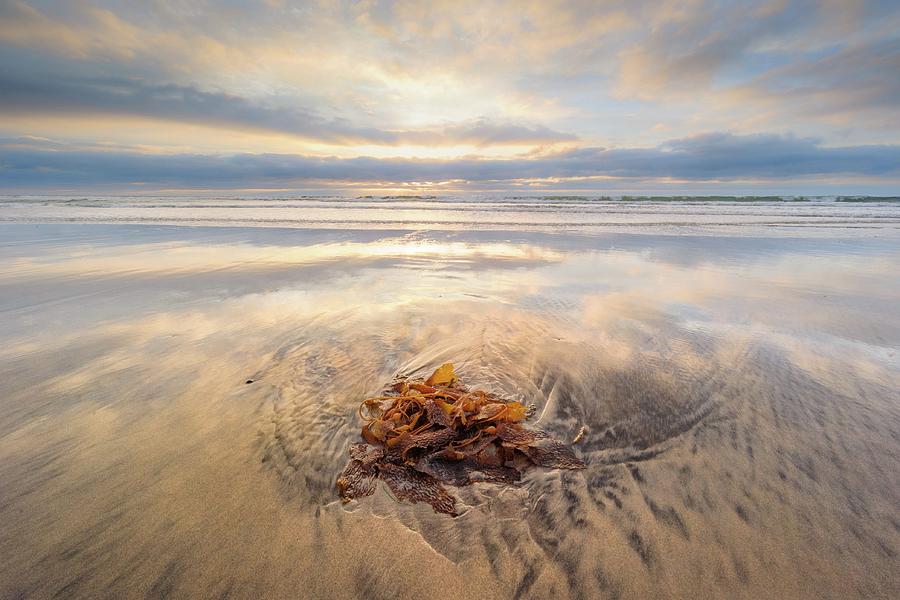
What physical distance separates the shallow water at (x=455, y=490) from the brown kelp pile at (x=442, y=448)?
109 millimetres

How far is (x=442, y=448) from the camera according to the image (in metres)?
2.51

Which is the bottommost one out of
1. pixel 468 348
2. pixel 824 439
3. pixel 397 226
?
pixel 397 226

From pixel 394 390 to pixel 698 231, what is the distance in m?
16.5

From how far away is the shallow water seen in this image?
1.73m

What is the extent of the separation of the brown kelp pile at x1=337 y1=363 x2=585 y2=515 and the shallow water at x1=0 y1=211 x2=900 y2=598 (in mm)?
109

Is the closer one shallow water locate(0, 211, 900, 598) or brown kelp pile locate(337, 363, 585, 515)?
shallow water locate(0, 211, 900, 598)

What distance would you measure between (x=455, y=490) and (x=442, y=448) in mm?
321

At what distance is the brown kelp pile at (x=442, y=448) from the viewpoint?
227cm

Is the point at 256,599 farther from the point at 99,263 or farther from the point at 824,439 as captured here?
the point at 99,263

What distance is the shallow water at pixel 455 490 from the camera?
5.69ft

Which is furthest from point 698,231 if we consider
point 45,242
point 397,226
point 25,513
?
point 45,242

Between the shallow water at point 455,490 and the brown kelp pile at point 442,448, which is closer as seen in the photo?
the shallow water at point 455,490

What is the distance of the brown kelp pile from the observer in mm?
2271

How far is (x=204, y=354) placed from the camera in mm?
3885
